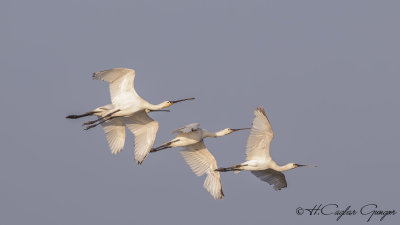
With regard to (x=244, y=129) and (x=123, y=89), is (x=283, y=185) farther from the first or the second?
(x=123, y=89)

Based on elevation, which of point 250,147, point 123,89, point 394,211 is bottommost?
point 394,211

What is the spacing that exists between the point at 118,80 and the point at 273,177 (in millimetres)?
6563

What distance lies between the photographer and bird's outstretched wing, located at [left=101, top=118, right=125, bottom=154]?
39406mm

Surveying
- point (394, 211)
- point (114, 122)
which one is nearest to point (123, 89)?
point (114, 122)

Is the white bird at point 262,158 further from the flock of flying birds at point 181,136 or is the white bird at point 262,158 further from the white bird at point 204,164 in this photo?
the white bird at point 204,164

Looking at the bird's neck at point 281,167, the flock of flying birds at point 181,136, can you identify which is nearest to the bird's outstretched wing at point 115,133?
the flock of flying birds at point 181,136

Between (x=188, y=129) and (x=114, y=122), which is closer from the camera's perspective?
(x=188, y=129)

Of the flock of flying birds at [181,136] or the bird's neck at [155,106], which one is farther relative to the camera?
the bird's neck at [155,106]

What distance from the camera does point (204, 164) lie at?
125ft

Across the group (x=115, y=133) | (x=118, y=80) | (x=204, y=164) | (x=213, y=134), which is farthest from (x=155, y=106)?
(x=115, y=133)

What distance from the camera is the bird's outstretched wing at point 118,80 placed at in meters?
35.3

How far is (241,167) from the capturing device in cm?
3650

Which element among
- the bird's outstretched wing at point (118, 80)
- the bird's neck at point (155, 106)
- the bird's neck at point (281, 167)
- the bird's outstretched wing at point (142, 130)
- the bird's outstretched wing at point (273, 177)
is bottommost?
the bird's outstretched wing at point (273, 177)

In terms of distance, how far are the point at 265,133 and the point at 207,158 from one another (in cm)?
355
